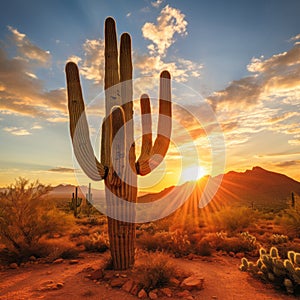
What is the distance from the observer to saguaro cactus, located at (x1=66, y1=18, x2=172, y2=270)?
302 inches

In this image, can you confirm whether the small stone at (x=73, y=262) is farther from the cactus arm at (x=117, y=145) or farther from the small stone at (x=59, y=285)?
the cactus arm at (x=117, y=145)

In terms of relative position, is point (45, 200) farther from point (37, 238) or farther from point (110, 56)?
point (110, 56)

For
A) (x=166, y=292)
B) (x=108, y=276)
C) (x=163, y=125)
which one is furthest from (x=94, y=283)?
(x=163, y=125)

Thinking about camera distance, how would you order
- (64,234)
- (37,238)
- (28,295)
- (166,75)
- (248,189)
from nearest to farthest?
(28,295)
(166,75)
(37,238)
(64,234)
(248,189)

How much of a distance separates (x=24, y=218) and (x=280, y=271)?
28.5ft

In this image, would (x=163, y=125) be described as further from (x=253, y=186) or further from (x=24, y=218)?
(x=253, y=186)

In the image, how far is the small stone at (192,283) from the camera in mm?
6648

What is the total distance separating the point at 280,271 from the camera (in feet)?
21.9

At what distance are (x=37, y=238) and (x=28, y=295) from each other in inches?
179

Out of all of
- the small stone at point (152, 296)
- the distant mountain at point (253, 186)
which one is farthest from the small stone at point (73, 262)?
the distant mountain at point (253, 186)

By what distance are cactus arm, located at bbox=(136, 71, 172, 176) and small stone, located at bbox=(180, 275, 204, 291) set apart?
3110mm

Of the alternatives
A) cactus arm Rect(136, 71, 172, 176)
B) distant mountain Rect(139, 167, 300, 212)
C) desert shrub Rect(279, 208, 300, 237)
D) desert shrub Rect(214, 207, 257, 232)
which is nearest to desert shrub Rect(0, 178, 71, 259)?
cactus arm Rect(136, 71, 172, 176)

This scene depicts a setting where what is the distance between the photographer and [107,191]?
791 cm

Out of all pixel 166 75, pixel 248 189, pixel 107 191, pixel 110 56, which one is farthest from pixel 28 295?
pixel 248 189
